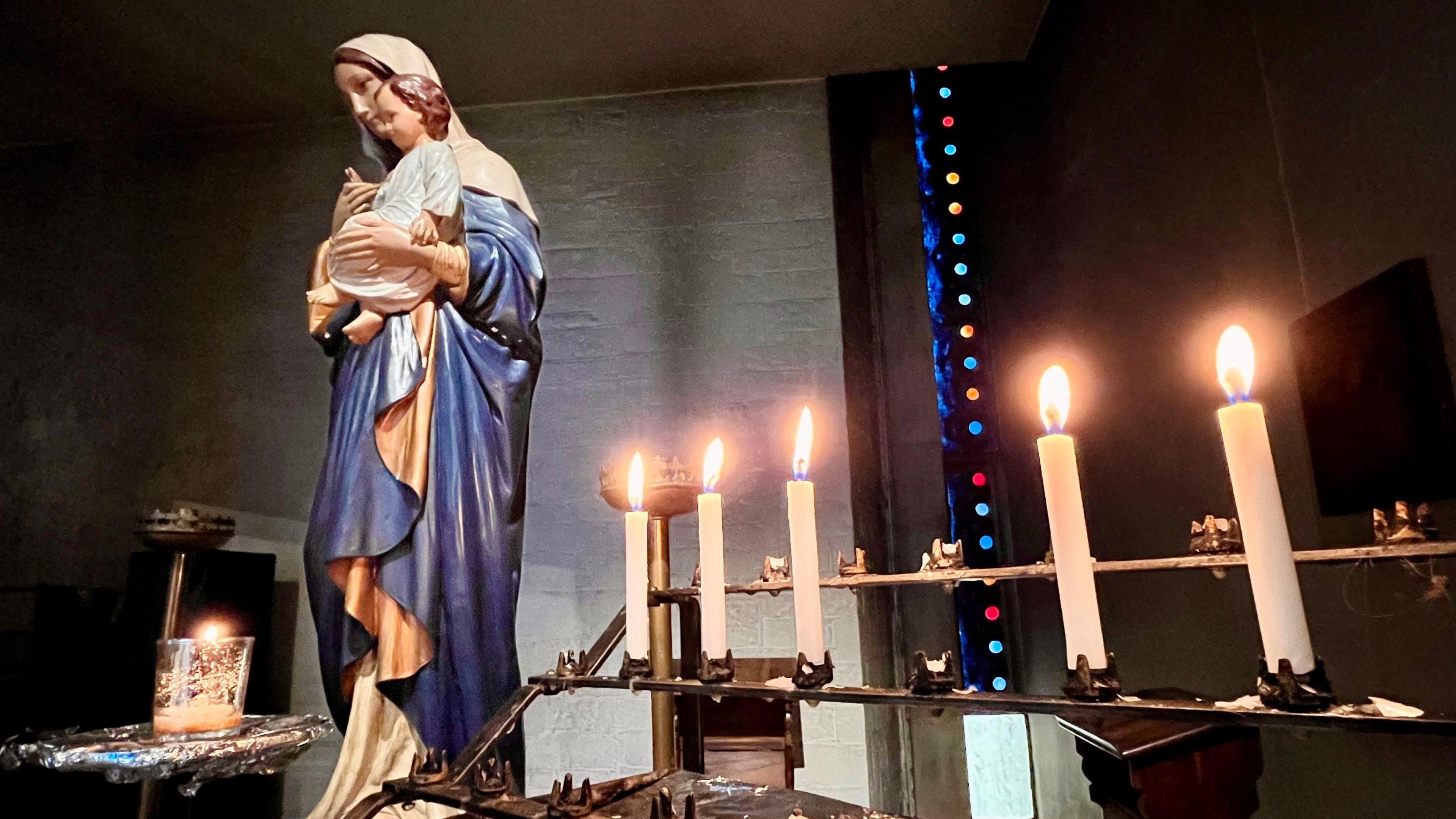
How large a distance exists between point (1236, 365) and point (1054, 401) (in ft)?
0.36

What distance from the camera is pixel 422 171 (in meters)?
1.47

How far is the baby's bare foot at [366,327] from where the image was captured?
1464 millimetres

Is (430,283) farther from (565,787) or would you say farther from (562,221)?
(562,221)

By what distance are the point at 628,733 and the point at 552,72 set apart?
2351mm

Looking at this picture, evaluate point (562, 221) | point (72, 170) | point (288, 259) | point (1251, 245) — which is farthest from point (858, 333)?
point (72, 170)

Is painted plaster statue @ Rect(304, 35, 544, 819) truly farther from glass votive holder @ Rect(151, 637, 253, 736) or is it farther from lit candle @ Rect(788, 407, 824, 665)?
lit candle @ Rect(788, 407, 824, 665)

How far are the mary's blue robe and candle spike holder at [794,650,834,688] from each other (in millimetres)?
964

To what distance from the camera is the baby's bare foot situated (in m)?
1.46

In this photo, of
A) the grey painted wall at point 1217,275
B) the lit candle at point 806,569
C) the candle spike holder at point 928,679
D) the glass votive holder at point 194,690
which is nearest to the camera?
the candle spike holder at point 928,679

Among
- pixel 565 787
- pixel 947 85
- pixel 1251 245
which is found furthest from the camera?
pixel 947 85

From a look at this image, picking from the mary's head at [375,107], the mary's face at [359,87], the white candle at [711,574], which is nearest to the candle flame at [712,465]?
the white candle at [711,574]

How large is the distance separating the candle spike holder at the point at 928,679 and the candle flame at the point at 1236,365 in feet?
0.83

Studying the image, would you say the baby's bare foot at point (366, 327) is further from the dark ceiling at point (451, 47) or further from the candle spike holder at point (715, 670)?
the dark ceiling at point (451, 47)

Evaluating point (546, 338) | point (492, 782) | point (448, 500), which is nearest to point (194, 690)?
point (448, 500)
